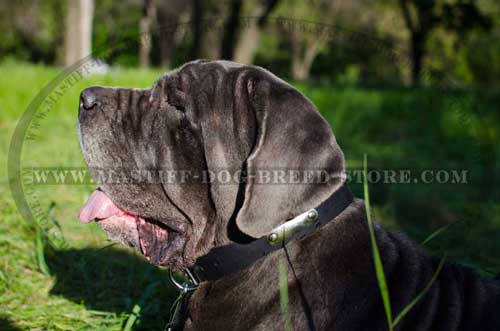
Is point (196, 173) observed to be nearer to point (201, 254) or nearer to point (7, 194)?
point (201, 254)

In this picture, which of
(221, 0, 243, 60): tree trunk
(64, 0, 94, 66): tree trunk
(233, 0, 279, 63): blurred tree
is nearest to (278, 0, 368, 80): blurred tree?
(64, 0, 94, 66): tree trunk

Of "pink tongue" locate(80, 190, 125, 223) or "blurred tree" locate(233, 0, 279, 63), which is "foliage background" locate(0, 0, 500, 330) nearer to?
"blurred tree" locate(233, 0, 279, 63)

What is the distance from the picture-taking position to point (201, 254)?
265 cm

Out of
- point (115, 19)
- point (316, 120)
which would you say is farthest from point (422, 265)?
point (115, 19)

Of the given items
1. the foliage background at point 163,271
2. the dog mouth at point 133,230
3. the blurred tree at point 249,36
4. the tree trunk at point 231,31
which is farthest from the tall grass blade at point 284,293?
the blurred tree at point 249,36

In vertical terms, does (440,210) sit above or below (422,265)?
below

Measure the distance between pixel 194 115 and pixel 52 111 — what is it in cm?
855

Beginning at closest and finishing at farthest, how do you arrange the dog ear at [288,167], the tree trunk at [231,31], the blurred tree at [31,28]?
the dog ear at [288,167] → the tree trunk at [231,31] → the blurred tree at [31,28]

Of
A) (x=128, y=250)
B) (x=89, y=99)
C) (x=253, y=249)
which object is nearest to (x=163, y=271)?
(x=128, y=250)

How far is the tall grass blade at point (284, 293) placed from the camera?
2102 millimetres

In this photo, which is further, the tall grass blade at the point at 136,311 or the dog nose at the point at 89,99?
the tall grass blade at the point at 136,311

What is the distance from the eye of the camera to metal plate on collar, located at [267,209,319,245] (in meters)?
2.33

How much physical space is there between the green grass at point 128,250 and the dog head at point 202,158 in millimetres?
761

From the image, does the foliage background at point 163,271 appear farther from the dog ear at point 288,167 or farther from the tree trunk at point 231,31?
the dog ear at point 288,167
